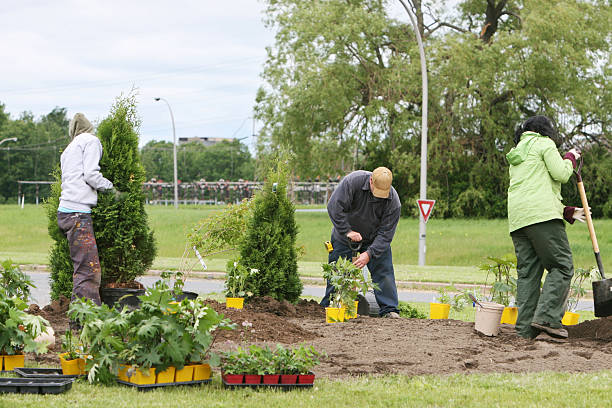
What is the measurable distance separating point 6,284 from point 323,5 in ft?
86.9

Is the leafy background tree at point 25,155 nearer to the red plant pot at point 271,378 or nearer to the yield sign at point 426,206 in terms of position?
the yield sign at point 426,206

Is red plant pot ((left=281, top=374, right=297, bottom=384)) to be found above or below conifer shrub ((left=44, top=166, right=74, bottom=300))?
below

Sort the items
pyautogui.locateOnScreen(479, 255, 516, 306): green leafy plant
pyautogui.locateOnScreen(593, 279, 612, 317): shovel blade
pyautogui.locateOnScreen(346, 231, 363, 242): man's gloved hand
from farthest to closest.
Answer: pyautogui.locateOnScreen(346, 231, 363, 242): man's gloved hand → pyautogui.locateOnScreen(479, 255, 516, 306): green leafy plant → pyautogui.locateOnScreen(593, 279, 612, 317): shovel blade

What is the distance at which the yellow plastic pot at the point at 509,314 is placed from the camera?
24.7 feet

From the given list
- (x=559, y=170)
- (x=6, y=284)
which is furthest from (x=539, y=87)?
(x=6, y=284)

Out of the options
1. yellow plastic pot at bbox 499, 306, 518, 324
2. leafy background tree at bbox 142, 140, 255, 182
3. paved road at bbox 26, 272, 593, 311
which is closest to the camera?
yellow plastic pot at bbox 499, 306, 518, 324

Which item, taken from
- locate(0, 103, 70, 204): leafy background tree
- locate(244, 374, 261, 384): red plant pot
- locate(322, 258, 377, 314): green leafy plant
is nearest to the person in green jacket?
locate(322, 258, 377, 314): green leafy plant

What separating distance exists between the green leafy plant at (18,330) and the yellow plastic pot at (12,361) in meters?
0.03

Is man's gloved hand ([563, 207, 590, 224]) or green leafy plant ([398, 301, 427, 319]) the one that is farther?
green leafy plant ([398, 301, 427, 319])

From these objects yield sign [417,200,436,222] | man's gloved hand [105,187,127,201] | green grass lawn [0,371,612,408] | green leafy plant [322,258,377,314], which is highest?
man's gloved hand [105,187,127,201]

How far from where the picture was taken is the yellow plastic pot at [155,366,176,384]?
4590 millimetres

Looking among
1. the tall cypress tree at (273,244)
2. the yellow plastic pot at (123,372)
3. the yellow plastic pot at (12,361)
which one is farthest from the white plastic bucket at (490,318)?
the yellow plastic pot at (12,361)

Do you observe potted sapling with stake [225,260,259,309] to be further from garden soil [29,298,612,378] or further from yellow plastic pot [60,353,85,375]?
yellow plastic pot [60,353,85,375]

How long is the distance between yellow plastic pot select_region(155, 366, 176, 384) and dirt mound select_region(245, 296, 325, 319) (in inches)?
119
